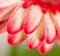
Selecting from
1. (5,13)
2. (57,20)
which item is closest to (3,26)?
(5,13)

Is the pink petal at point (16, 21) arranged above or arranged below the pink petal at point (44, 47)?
above

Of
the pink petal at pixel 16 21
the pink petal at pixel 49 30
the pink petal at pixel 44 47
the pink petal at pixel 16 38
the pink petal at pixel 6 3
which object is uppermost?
the pink petal at pixel 6 3

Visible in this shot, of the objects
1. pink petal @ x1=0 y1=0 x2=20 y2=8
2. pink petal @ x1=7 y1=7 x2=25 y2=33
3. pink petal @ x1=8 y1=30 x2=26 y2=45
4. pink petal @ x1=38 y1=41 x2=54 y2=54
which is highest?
pink petal @ x1=0 y1=0 x2=20 y2=8

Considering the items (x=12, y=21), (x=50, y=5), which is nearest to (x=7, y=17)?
(x=12, y=21)

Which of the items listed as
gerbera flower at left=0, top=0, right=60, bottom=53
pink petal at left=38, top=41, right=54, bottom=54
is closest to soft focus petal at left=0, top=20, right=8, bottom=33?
gerbera flower at left=0, top=0, right=60, bottom=53

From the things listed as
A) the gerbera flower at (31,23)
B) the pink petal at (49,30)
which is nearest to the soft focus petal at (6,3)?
the gerbera flower at (31,23)

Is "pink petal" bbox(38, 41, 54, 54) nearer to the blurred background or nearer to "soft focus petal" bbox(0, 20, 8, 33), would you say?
the blurred background

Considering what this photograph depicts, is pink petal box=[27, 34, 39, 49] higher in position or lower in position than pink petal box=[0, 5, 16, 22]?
lower

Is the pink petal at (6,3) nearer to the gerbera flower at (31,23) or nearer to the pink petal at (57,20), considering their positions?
the gerbera flower at (31,23)
